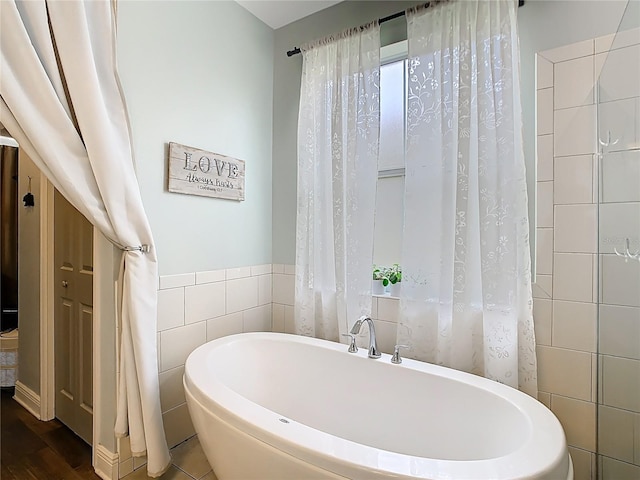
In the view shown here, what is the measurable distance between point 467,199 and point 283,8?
71.3 inches

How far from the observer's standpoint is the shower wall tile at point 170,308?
1863 millimetres

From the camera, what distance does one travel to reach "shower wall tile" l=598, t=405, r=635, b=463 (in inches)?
54.7

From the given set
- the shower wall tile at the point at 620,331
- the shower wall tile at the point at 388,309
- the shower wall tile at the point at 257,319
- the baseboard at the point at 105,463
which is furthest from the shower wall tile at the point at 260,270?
the shower wall tile at the point at 620,331

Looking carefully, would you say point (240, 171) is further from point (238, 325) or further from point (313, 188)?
point (238, 325)

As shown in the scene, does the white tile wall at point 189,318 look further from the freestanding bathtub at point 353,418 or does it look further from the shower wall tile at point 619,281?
the shower wall tile at point 619,281

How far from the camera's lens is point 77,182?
1.47 m

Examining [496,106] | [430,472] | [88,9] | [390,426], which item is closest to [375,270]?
[390,426]

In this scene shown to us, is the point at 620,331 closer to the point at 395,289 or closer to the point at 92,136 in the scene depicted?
the point at 395,289

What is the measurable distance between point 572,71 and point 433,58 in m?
0.65

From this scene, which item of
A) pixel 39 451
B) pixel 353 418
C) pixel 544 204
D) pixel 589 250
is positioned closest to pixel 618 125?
pixel 544 204

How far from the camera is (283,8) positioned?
7.66 ft

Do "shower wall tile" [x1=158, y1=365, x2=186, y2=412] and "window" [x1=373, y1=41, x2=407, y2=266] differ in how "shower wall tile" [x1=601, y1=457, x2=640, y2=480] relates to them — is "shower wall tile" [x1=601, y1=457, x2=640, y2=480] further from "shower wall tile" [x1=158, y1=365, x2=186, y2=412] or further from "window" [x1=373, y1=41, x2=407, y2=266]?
"shower wall tile" [x1=158, y1=365, x2=186, y2=412]

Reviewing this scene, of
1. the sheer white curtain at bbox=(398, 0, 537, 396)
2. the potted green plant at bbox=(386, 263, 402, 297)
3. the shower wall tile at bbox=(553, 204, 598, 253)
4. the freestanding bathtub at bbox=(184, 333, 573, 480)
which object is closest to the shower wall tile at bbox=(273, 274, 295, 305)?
the freestanding bathtub at bbox=(184, 333, 573, 480)

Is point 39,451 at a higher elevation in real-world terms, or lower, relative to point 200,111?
lower
